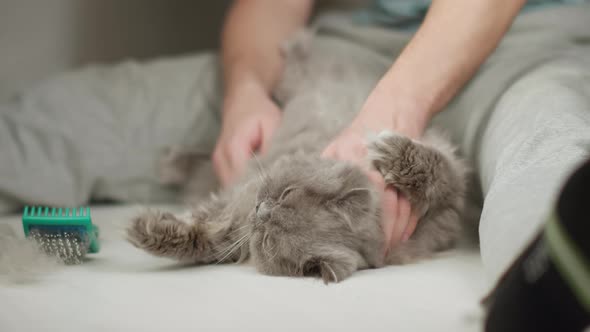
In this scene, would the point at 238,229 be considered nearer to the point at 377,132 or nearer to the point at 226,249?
the point at 226,249

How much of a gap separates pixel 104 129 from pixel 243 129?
1.80ft

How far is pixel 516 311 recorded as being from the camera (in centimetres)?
66

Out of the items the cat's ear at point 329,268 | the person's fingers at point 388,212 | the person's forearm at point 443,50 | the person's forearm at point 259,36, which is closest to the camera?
the cat's ear at point 329,268

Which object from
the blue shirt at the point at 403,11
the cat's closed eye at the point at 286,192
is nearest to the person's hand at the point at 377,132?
the cat's closed eye at the point at 286,192

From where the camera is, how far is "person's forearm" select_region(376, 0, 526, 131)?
1237mm

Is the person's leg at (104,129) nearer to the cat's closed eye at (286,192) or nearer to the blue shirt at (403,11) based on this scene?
the blue shirt at (403,11)

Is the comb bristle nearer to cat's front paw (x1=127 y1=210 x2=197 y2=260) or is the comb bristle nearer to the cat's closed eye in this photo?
cat's front paw (x1=127 y1=210 x2=197 y2=260)

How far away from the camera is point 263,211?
1.11 metres

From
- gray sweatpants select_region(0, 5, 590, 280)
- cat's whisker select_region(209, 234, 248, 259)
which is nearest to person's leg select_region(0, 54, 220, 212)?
gray sweatpants select_region(0, 5, 590, 280)

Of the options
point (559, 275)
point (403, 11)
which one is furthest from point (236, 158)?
point (559, 275)

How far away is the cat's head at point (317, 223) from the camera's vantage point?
107cm

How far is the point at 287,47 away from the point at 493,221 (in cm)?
113

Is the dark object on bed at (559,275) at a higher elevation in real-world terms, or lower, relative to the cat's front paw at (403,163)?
higher

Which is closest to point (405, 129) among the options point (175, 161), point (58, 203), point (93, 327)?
point (93, 327)
